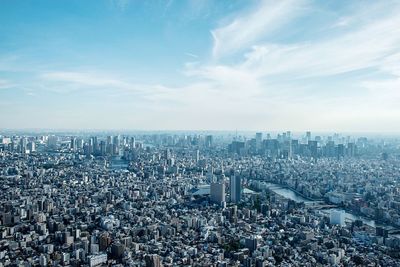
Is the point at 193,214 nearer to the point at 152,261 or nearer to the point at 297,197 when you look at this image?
the point at 152,261

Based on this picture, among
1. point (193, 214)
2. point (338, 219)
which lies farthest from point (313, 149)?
point (193, 214)

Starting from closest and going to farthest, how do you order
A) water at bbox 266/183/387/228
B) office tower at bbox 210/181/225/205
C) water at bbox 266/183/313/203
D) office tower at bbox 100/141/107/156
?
water at bbox 266/183/387/228 → office tower at bbox 210/181/225/205 → water at bbox 266/183/313/203 → office tower at bbox 100/141/107/156

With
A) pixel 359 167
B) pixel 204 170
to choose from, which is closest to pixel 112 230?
pixel 204 170

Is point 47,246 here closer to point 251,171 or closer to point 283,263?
point 283,263

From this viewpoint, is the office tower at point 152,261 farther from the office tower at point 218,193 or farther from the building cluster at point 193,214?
the office tower at point 218,193

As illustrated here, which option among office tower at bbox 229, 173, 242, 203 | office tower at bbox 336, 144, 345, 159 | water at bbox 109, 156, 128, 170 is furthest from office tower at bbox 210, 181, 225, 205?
office tower at bbox 336, 144, 345, 159

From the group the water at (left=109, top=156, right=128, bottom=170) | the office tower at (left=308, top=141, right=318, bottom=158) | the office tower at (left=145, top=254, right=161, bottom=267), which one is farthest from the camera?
the office tower at (left=308, top=141, right=318, bottom=158)

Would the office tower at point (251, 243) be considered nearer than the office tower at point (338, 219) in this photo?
Yes

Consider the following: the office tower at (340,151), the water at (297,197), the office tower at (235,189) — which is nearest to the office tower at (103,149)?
the water at (297,197)

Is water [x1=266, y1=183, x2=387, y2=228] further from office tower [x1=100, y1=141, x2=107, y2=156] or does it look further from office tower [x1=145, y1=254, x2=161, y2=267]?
office tower [x1=100, y1=141, x2=107, y2=156]
